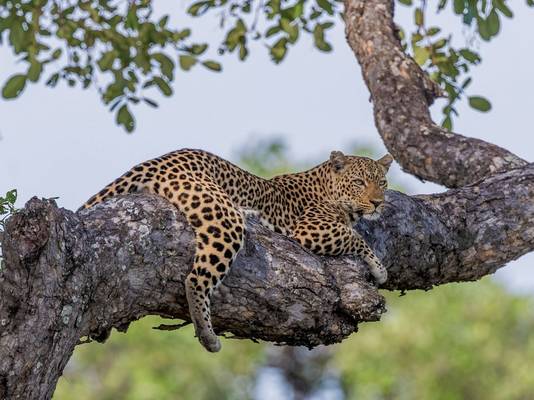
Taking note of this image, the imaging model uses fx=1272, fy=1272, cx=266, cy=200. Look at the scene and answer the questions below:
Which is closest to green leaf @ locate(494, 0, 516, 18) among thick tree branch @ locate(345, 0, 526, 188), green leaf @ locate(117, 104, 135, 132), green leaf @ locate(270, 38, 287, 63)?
thick tree branch @ locate(345, 0, 526, 188)

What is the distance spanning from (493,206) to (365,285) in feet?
4.39

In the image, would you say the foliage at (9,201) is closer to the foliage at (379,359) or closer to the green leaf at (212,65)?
the green leaf at (212,65)

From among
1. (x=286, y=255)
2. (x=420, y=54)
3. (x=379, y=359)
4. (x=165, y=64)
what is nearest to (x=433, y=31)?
(x=420, y=54)

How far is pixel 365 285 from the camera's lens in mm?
5879

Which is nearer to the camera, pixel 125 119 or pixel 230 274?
pixel 230 274

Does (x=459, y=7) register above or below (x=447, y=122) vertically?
above

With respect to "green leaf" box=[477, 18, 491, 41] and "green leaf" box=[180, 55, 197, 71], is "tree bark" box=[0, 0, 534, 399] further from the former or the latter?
"green leaf" box=[180, 55, 197, 71]

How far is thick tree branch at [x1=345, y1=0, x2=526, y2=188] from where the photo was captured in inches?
302

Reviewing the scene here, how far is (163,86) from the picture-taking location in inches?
345

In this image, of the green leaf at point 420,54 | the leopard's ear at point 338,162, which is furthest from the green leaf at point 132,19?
the green leaf at point 420,54

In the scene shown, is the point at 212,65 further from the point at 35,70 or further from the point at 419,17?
Result: the point at 419,17

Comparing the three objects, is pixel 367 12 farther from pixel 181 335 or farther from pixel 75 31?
pixel 181 335

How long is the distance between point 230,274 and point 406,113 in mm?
2726

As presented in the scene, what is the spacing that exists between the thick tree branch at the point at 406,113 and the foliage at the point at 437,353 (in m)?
18.3
